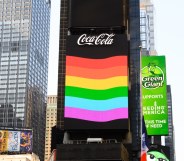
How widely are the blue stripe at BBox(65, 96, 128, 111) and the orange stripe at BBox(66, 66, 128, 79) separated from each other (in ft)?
12.1

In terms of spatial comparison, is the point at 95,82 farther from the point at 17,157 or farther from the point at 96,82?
the point at 17,157

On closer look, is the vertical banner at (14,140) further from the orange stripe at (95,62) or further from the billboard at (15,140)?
the orange stripe at (95,62)

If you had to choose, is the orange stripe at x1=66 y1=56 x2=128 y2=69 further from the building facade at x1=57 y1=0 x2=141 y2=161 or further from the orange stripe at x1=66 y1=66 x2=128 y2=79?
the building facade at x1=57 y1=0 x2=141 y2=161

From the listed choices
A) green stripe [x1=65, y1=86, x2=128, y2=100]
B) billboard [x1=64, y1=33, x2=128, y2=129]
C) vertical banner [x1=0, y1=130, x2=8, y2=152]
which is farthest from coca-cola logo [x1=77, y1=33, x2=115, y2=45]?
vertical banner [x1=0, y1=130, x2=8, y2=152]

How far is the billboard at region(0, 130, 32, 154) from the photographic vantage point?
430ft

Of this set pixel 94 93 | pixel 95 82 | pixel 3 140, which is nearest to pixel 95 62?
pixel 95 82

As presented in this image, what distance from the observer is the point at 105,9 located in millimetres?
78062

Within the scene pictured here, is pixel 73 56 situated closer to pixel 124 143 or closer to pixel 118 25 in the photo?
pixel 118 25

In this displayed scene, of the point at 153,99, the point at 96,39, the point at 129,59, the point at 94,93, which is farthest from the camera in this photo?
the point at 129,59

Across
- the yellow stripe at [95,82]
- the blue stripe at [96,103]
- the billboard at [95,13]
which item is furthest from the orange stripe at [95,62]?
the billboard at [95,13]

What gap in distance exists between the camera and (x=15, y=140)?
5177 inches

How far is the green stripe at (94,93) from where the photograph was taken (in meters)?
71.2

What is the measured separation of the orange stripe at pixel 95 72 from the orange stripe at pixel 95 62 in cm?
59

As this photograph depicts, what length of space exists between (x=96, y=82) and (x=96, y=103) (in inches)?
126
